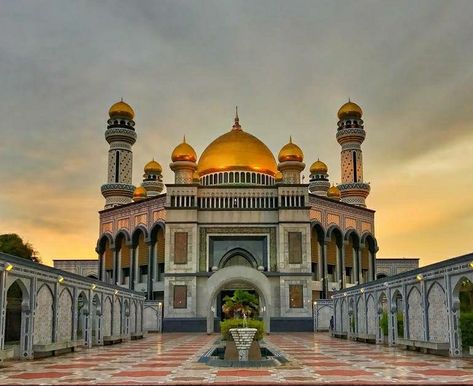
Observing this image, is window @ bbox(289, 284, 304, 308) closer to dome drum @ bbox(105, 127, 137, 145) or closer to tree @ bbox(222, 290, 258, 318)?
tree @ bbox(222, 290, 258, 318)

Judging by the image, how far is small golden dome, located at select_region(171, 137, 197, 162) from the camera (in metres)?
42.5

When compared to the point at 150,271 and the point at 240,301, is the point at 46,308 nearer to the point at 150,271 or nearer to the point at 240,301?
the point at 240,301

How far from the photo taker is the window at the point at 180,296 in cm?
3744

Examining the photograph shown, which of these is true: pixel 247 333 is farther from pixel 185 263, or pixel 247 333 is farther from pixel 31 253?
pixel 31 253

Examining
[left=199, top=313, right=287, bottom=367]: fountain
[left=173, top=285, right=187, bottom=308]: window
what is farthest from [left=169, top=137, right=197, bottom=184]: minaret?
[left=199, top=313, right=287, bottom=367]: fountain

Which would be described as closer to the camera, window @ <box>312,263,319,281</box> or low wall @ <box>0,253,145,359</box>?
low wall @ <box>0,253,145,359</box>

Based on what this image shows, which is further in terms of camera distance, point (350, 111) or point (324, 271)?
point (350, 111)

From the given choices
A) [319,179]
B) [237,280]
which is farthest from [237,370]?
[319,179]

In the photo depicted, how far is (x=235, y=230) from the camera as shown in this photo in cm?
3881

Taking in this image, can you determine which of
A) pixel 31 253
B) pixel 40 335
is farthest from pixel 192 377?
pixel 31 253

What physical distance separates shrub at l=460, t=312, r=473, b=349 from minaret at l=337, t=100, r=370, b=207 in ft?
116

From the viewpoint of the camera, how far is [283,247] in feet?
125

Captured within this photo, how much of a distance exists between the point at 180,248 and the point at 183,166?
653cm

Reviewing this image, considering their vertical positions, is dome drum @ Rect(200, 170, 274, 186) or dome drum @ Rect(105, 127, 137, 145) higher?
dome drum @ Rect(105, 127, 137, 145)
